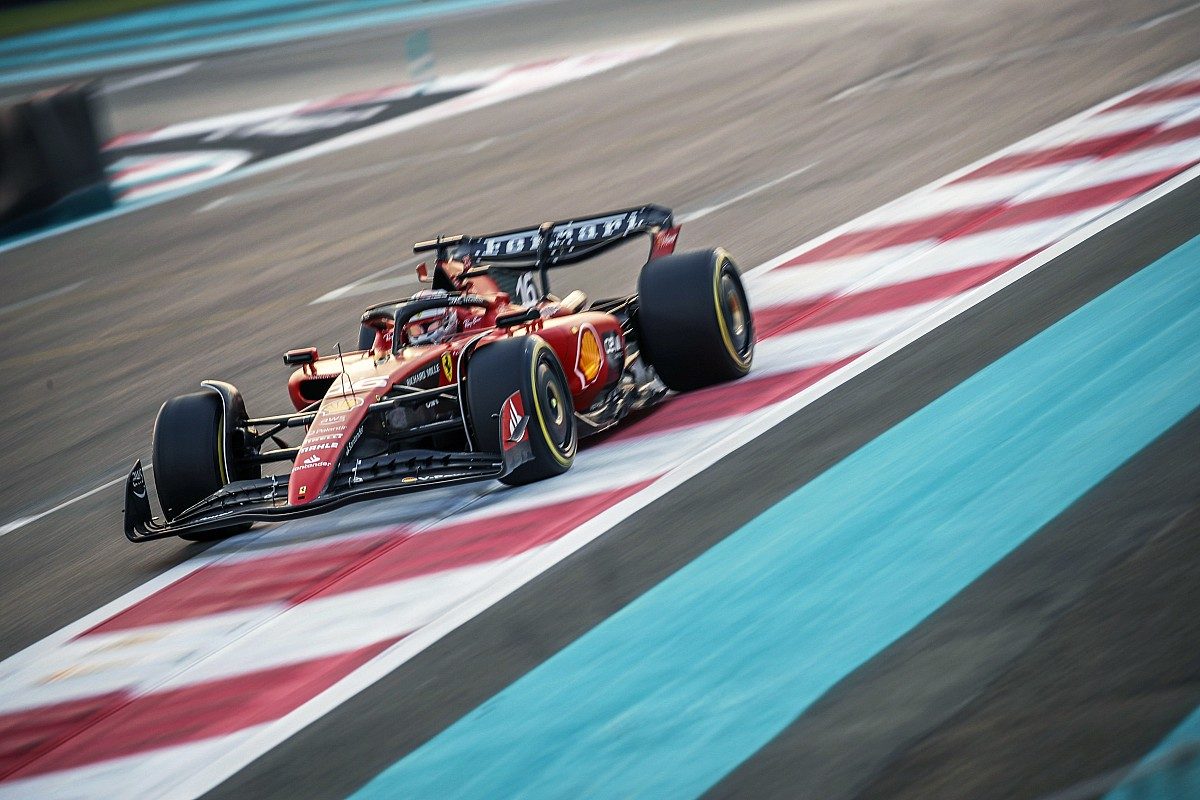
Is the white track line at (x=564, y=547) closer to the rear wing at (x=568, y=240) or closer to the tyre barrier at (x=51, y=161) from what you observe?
the rear wing at (x=568, y=240)

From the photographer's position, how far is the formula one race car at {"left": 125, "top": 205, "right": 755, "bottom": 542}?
6711mm

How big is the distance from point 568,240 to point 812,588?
355 cm

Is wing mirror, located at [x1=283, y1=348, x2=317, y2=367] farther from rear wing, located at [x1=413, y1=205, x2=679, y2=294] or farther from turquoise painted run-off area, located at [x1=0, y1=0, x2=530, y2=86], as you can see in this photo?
turquoise painted run-off area, located at [x1=0, y1=0, x2=530, y2=86]

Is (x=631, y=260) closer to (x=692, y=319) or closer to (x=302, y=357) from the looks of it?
(x=692, y=319)

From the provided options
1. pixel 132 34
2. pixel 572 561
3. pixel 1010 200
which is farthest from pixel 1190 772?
pixel 132 34

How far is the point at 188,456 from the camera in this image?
727cm

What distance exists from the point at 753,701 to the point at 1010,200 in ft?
23.0

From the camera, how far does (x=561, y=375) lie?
712 centimetres

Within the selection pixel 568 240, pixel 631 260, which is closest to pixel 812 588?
pixel 568 240

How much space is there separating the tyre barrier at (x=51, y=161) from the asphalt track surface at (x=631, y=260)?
86 cm

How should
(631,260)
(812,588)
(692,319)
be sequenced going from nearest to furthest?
(812,588)
(692,319)
(631,260)

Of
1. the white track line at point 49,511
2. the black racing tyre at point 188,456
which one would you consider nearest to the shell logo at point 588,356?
the black racing tyre at point 188,456

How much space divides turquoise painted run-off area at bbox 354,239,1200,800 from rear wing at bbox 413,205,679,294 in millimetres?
1749

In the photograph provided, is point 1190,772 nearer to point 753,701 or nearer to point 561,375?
point 753,701
